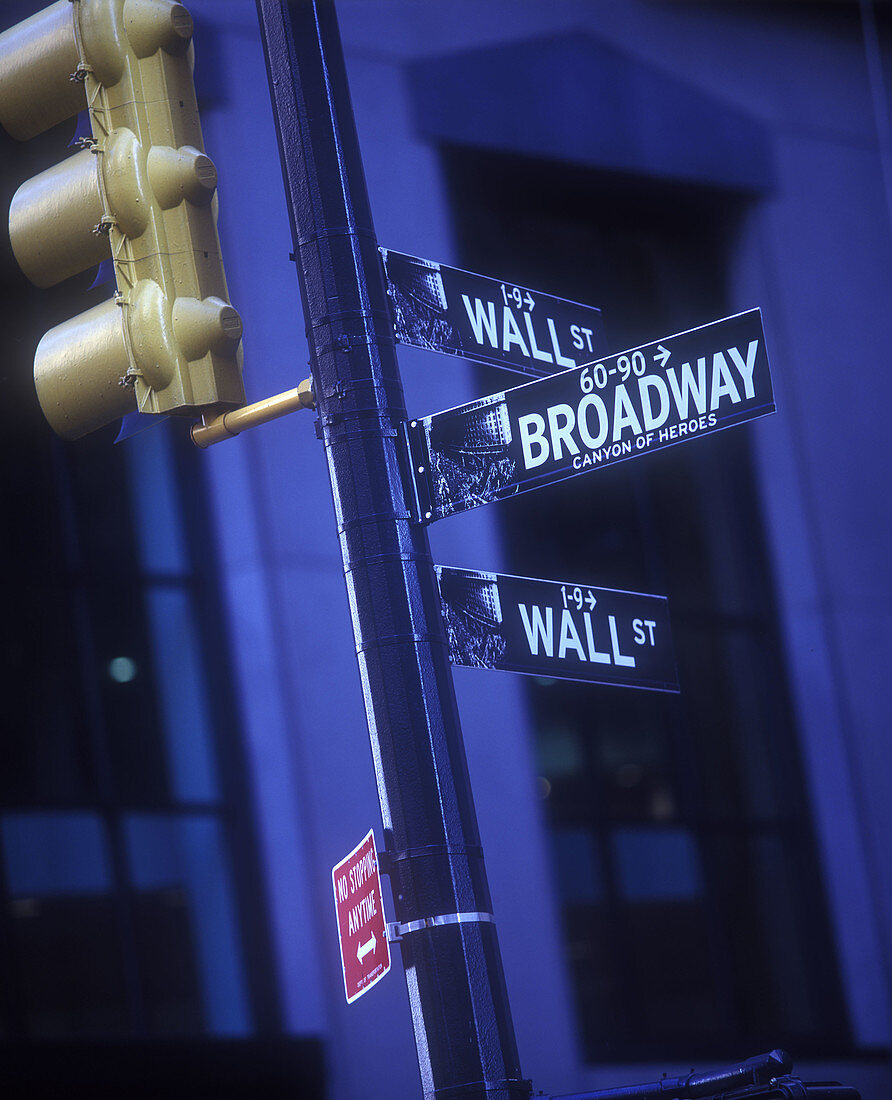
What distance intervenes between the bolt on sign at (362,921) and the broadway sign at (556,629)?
59 cm

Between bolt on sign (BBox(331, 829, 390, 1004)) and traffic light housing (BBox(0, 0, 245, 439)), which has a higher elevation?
traffic light housing (BBox(0, 0, 245, 439))

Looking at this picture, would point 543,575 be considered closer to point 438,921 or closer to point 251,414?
point 251,414

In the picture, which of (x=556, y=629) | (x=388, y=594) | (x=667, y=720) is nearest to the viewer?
(x=388, y=594)

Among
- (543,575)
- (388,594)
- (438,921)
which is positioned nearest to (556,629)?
(388,594)

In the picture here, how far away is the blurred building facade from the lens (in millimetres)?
8750

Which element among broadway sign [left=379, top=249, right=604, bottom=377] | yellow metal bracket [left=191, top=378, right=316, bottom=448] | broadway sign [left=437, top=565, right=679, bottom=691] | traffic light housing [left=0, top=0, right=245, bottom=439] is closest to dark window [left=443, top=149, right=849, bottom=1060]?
broadway sign [left=379, top=249, right=604, bottom=377]

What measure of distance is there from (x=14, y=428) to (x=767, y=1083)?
650cm

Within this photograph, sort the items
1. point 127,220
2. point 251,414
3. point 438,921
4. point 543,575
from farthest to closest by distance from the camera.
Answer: point 543,575
point 251,414
point 127,220
point 438,921

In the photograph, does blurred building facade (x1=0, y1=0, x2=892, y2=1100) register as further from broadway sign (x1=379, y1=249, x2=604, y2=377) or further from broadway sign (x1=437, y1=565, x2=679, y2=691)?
broadway sign (x1=437, y1=565, x2=679, y2=691)

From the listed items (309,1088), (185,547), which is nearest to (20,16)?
(185,547)

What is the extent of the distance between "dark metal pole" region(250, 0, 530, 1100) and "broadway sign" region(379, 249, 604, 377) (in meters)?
0.12

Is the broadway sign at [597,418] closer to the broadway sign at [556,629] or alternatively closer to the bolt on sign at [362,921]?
the broadway sign at [556,629]

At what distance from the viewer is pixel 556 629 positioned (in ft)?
14.4

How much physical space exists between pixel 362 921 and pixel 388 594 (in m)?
0.83
